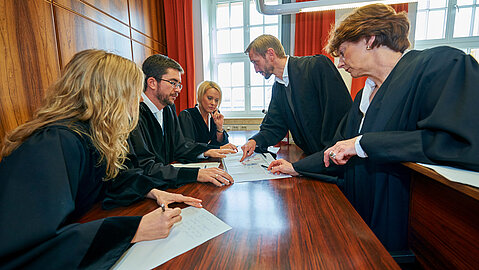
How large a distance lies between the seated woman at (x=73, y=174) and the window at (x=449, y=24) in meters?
4.63

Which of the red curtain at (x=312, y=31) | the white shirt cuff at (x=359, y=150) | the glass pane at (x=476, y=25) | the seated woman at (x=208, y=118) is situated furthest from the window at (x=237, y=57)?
the white shirt cuff at (x=359, y=150)

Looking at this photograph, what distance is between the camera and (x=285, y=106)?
5.98 ft

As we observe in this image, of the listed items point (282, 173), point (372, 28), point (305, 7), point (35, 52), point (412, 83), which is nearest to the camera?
point (412, 83)

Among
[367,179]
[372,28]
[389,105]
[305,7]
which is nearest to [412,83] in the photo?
[389,105]

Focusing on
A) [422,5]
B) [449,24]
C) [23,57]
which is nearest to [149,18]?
[23,57]

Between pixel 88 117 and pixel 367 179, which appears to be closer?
pixel 88 117

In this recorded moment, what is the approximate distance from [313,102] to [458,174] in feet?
3.53

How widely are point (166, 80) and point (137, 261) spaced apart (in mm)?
1354

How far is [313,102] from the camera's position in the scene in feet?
5.46

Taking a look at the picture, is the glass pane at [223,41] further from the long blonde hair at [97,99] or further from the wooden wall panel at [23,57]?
the long blonde hair at [97,99]

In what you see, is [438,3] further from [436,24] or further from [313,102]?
[313,102]

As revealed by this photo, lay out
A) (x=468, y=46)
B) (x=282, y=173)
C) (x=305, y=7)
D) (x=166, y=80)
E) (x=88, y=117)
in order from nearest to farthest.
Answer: (x=88, y=117) < (x=282, y=173) < (x=166, y=80) < (x=305, y=7) < (x=468, y=46)

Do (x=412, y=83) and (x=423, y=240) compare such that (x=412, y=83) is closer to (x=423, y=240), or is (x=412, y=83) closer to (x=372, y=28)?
(x=372, y=28)

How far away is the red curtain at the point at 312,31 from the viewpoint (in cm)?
347
